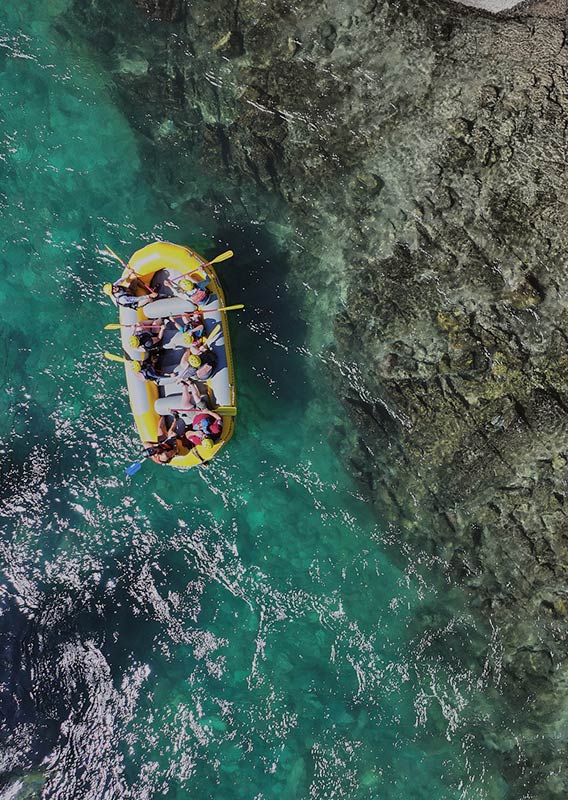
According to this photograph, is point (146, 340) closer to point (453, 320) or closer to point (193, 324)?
point (193, 324)

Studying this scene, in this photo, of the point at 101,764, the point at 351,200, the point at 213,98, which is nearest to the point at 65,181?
the point at 213,98

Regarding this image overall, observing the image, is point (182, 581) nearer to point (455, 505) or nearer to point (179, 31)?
point (455, 505)

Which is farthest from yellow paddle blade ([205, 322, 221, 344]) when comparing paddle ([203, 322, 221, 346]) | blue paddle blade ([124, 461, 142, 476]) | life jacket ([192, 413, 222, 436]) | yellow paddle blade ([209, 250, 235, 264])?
blue paddle blade ([124, 461, 142, 476])

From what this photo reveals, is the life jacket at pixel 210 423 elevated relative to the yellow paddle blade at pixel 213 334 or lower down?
lower down

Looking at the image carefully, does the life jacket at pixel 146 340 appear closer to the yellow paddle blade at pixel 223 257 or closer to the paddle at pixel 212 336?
the paddle at pixel 212 336

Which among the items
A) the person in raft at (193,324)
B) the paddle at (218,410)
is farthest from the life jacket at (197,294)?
the paddle at (218,410)

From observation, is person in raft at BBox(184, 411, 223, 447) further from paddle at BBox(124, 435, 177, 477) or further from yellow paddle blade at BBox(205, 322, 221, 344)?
yellow paddle blade at BBox(205, 322, 221, 344)
